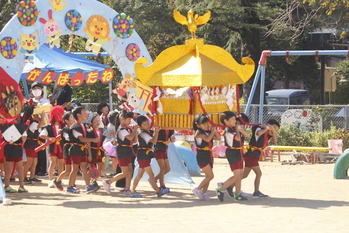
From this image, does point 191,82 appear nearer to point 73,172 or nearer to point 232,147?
point 232,147

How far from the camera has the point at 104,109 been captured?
12047 millimetres

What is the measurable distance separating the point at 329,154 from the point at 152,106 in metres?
7.38

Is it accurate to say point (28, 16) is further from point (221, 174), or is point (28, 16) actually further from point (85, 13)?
point (221, 174)

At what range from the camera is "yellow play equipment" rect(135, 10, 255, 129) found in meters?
9.11

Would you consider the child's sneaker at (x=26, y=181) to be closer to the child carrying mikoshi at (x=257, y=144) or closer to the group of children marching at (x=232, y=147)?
the group of children marching at (x=232, y=147)

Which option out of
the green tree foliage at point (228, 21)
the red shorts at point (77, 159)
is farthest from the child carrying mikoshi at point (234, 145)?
the green tree foliage at point (228, 21)

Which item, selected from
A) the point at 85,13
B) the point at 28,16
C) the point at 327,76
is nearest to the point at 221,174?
the point at 85,13

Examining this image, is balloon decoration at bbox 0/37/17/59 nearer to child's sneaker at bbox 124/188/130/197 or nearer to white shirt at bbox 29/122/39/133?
white shirt at bbox 29/122/39/133

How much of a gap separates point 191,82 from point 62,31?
2824 mm

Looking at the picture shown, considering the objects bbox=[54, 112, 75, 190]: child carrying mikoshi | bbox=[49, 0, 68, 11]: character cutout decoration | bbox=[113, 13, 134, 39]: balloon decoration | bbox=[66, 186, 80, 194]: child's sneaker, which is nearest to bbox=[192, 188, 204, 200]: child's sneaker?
bbox=[66, 186, 80, 194]: child's sneaker

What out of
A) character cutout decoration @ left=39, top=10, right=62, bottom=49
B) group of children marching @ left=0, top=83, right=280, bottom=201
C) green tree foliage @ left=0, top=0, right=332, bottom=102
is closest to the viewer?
group of children marching @ left=0, top=83, right=280, bottom=201

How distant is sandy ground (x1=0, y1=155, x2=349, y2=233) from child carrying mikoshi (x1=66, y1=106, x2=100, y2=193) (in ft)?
0.85

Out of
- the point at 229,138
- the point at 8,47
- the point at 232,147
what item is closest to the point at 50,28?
the point at 8,47

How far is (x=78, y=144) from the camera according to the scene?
32.2 ft
